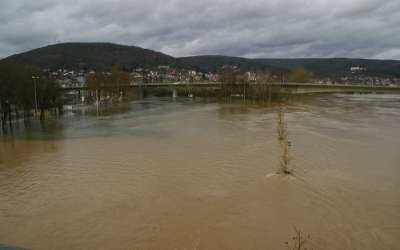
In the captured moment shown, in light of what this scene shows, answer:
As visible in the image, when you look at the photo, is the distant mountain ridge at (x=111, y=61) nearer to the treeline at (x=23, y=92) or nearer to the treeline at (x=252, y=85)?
the treeline at (x=252, y=85)

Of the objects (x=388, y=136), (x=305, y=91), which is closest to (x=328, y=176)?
(x=388, y=136)

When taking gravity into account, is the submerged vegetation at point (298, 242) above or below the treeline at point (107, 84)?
below

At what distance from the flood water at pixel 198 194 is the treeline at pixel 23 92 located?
1073 centimetres

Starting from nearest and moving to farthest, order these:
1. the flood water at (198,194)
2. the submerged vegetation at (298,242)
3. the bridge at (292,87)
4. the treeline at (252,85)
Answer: the submerged vegetation at (298,242), the flood water at (198,194), the treeline at (252,85), the bridge at (292,87)

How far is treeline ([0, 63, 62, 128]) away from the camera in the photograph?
3297cm

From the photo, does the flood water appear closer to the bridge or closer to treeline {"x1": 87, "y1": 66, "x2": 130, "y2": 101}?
treeline {"x1": 87, "y1": 66, "x2": 130, "y2": 101}

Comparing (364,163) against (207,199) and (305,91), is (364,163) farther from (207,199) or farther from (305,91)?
(305,91)

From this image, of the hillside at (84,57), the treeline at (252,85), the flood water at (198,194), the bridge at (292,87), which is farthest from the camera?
the hillside at (84,57)

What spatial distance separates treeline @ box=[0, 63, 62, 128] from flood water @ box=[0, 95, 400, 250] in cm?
1073

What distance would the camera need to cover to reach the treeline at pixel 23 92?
33.0 meters

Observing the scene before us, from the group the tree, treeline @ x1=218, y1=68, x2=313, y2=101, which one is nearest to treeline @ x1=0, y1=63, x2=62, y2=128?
treeline @ x1=218, y1=68, x2=313, y2=101

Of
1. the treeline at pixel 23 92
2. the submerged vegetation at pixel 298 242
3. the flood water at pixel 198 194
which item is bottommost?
the submerged vegetation at pixel 298 242

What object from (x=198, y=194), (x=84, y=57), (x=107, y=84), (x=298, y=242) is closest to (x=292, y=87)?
(x=107, y=84)

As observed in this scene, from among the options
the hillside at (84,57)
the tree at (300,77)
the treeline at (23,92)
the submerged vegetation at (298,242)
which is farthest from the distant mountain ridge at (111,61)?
the submerged vegetation at (298,242)
